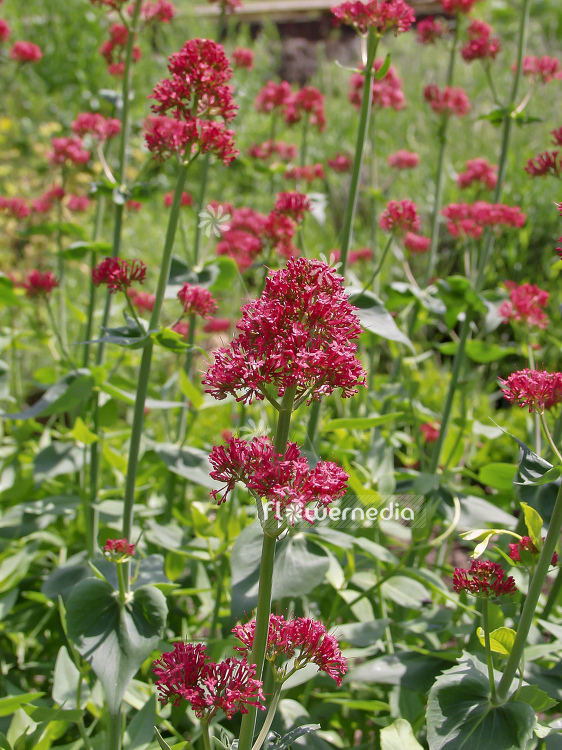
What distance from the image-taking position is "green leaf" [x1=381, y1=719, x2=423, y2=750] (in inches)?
50.7

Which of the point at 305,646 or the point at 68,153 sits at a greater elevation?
the point at 68,153

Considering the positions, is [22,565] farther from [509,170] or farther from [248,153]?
[509,170]

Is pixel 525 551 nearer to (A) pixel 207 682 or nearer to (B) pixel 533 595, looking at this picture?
(B) pixel 533 595

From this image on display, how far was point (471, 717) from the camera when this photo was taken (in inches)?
47.2

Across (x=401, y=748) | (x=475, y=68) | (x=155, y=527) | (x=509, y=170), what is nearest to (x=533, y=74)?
(x=155, y=527)

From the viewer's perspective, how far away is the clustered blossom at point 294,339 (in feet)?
2.93

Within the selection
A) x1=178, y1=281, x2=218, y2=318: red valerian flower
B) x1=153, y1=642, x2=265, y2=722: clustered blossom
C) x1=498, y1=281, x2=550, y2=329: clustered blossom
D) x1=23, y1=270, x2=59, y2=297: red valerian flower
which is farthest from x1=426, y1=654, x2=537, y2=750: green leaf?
x1=23, y1=270, x2=59, y2=297: red valerian flower

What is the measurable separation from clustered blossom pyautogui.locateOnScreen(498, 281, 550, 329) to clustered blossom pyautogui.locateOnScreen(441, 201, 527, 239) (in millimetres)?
277

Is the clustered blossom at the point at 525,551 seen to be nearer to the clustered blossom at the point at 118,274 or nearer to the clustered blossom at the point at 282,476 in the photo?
the clustered blossom at the point at 282,476

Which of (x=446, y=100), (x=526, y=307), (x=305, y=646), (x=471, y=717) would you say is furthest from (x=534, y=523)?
(x=446, y=100)

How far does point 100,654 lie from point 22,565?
2.36ft

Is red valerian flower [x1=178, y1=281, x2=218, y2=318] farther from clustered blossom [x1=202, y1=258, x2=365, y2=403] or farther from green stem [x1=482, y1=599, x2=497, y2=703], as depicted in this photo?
green stem [x1=482, y1=599, x2=497, y2=703]

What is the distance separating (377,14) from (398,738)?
5.38ft

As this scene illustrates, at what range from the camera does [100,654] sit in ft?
4.38
